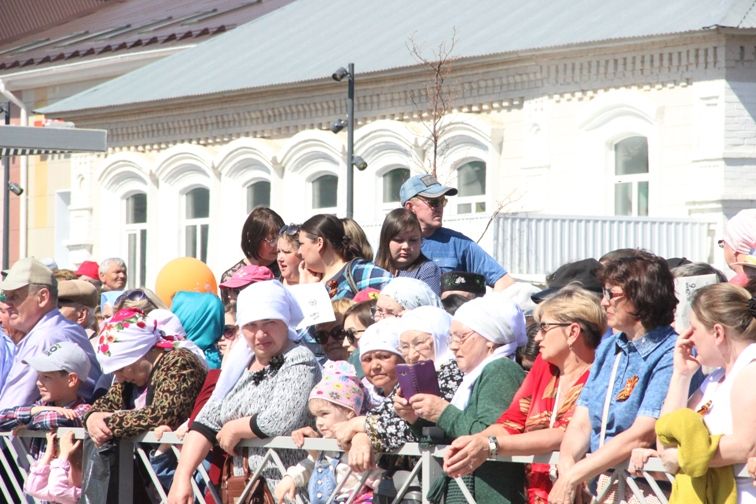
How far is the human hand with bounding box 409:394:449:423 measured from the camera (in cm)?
607

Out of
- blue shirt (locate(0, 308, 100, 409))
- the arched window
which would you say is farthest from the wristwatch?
the arched window

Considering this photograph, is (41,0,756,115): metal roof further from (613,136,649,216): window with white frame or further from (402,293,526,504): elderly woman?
(402,293,526,504): elderly woman

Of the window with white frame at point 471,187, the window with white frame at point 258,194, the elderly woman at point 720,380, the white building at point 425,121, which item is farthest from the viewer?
the window with white frame at point 258,194

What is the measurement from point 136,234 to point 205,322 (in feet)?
80.2

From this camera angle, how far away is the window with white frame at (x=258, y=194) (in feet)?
98.3

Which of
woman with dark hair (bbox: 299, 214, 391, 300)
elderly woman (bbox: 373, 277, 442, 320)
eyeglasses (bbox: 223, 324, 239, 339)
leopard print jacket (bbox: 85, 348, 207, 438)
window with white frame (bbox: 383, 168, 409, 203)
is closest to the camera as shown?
elderly woman (bbox: 373, 277, 442, 320)

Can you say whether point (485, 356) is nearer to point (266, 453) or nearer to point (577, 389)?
point (577, 389)

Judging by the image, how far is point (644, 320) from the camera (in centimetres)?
584

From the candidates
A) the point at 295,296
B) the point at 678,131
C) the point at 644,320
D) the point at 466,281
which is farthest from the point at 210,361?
the point at 678,131

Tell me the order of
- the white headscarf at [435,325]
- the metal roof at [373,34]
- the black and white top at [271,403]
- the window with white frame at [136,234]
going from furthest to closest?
the window with white frame at [136,234] < the metal roof at [373,34] < the black and white top at [271,403] < the white headscarf at [435,325]

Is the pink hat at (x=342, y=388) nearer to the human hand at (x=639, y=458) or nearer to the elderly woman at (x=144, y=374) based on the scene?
the elderly woman at (x=144, y=374)

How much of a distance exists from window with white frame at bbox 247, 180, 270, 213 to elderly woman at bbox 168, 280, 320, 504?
75.0 feet

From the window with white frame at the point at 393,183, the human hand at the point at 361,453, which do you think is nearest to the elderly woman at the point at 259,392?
the human hand at the point at 361,453

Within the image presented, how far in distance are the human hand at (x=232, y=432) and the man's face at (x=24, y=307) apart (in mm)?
2048
